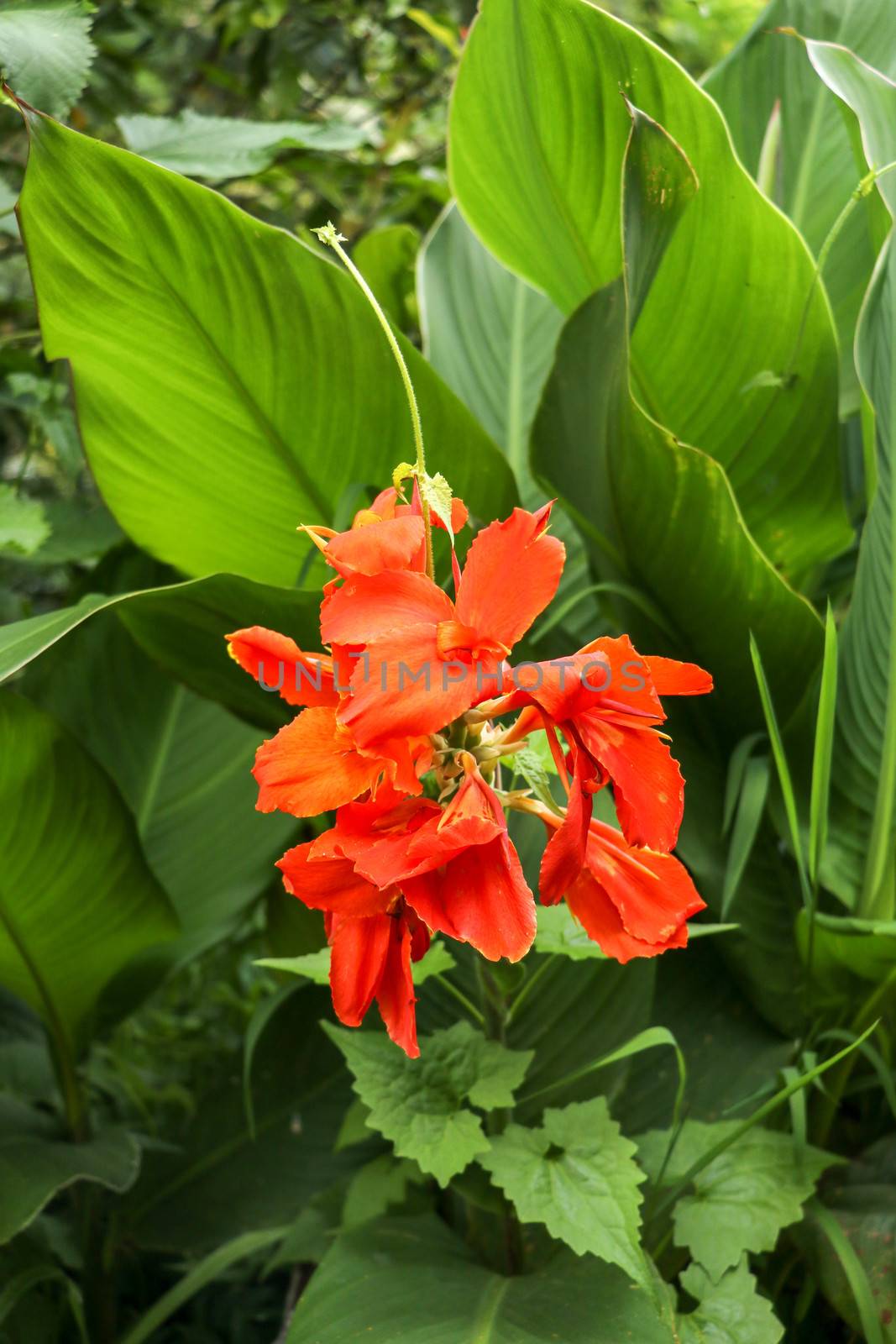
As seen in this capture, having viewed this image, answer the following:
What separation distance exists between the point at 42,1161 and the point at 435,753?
63 centimetres

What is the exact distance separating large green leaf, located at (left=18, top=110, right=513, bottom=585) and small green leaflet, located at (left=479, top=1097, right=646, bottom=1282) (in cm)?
48

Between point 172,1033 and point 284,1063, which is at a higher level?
→ point 284,1063

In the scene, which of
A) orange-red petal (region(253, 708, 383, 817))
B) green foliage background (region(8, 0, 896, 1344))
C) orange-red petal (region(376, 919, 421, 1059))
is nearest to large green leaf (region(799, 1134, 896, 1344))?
green foliage background (region(8, 0, 896, 1344))

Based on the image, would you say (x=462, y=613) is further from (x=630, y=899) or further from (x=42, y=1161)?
(x=42, y=1161)

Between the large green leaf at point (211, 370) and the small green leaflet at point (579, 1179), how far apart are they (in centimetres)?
48

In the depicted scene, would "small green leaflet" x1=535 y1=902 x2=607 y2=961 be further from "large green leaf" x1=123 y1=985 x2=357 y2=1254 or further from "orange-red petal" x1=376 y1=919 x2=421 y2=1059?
"large green leaf" x1=123 y1=985 x2=357 y2=1254

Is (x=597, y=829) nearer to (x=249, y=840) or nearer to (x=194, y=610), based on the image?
(x=194, y=610)

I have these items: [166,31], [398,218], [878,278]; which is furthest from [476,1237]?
[166,31]

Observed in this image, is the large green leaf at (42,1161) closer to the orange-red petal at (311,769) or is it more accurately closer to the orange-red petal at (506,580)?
the orange-red petal at (311,769)

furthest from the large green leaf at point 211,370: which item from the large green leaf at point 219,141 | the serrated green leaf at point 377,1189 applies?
the serrated green leaf at point 377,1189

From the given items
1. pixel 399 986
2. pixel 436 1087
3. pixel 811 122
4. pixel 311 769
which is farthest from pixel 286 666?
pixel 811 122

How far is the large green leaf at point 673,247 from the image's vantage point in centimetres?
87

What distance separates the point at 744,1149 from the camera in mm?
812

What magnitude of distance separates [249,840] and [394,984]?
0.56 metres
